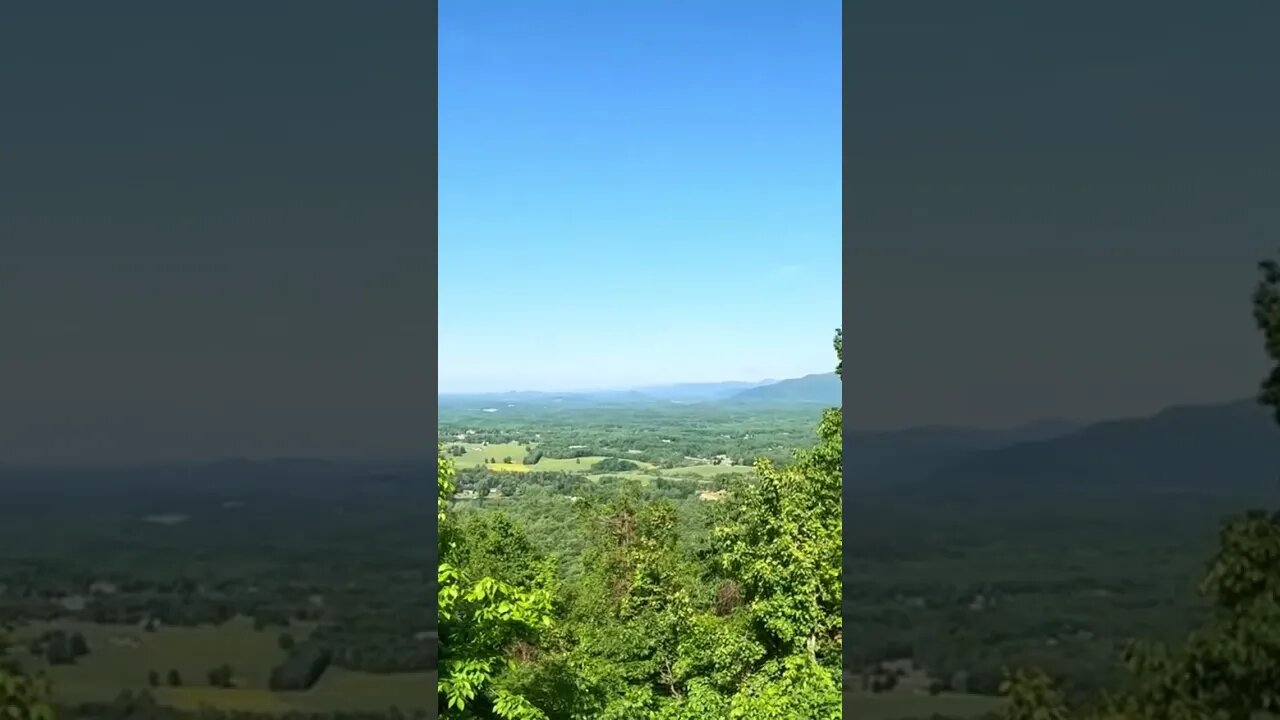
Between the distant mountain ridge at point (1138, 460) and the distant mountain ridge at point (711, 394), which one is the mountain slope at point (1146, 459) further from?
the distant mountain ridge at point (711, 394)

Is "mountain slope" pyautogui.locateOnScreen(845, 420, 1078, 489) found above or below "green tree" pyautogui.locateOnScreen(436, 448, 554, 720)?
above

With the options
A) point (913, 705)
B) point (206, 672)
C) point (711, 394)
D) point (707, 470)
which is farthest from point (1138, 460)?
point (711, 394)

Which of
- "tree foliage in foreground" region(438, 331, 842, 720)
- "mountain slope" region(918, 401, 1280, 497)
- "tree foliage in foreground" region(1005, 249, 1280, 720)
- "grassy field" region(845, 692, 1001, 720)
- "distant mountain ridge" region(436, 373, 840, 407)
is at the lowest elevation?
"tree foliage in foreground" region(438, 331, 842, 720)

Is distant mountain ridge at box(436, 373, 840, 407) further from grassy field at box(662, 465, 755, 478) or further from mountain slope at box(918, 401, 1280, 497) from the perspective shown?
mountain slope at box(918, 401, 1280, 497)

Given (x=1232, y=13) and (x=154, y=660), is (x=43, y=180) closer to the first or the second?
(x=154, y=660)

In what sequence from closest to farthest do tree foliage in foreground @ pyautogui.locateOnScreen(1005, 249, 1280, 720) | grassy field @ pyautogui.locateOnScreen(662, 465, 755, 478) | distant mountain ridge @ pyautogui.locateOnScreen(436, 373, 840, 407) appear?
1. tree foliage in foreground @ pyautogui.locateOnScreen(1005, 249, 1280, 720)
2. distant mountain ridge @ pyautogui.locateOnScreen(436, 373, 840, 407)
3. grassy field @ pyautogui.locateOnScreen(662, 465, 755, 478)

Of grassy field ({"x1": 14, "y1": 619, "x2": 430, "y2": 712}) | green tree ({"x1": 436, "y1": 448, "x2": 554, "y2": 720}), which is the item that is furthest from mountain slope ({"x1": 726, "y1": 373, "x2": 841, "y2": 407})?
grassy field ({"x1": 14, "y1": 619, "x2": 430, "y2": 712})

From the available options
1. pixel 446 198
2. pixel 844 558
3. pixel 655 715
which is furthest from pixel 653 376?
pixel 844 558
